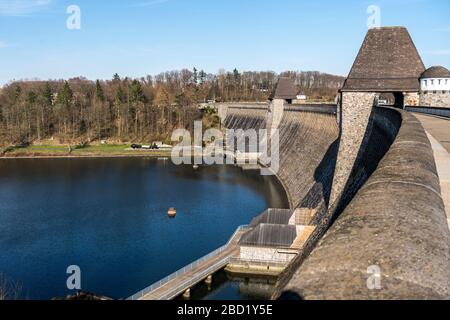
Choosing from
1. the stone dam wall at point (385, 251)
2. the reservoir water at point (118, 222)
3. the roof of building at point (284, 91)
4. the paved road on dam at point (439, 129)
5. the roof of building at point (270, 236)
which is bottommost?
the reservoir water at point (118, 222)

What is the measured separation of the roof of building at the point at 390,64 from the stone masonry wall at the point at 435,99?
4.70ft

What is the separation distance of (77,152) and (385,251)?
180ft

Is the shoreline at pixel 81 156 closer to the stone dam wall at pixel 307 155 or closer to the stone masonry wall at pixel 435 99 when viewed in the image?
the stone dam wall at pixel 307 155

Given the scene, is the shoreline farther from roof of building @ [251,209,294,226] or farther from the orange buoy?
roof of building @ [251,209,294,226]

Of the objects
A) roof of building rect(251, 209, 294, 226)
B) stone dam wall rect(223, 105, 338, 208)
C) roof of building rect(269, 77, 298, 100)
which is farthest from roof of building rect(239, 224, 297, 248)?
roof of building rect(269, 77, 298, 100)

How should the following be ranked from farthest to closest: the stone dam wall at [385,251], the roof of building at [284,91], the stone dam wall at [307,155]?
the roof of building at [284,91], the stone dam wall at [307,155], the stone dam wall at [385,251]

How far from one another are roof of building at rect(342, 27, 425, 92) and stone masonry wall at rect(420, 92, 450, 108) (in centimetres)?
143

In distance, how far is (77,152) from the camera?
54.7 metres

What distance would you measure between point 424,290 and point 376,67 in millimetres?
15111

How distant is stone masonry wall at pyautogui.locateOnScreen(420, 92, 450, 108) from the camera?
17.6 meters

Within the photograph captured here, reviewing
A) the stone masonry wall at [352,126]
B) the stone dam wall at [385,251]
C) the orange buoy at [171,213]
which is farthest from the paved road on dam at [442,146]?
the orange buoy at [171,213]

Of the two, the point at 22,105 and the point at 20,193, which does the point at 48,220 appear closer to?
the point at 20,193

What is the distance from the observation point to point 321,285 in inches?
109

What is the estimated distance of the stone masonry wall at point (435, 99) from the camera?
17622 millimetres
